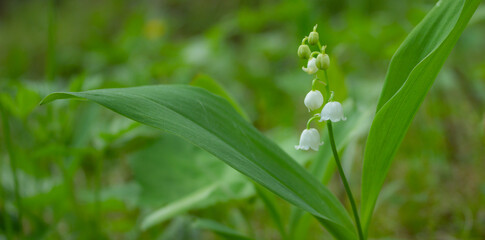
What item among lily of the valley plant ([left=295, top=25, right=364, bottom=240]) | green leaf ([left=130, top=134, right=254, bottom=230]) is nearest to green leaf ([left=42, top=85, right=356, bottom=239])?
lily of the valley plant ([left=295, top=25, right=364, bottom=240])

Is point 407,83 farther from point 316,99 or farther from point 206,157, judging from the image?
point 206,157

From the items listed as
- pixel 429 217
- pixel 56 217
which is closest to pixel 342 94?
pixel 429 217

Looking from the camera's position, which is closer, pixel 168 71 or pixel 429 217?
pixel 429 217

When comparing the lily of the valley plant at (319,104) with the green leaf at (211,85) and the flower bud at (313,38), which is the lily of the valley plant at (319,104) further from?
the green leaf at (211,85)

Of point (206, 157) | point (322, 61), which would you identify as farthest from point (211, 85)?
point (322, 61)

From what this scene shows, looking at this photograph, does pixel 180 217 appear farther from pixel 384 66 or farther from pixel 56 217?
pixel 384 66

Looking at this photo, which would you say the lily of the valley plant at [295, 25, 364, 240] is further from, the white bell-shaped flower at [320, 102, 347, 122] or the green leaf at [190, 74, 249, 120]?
the green leaf at [190, 74, 249, 120]
